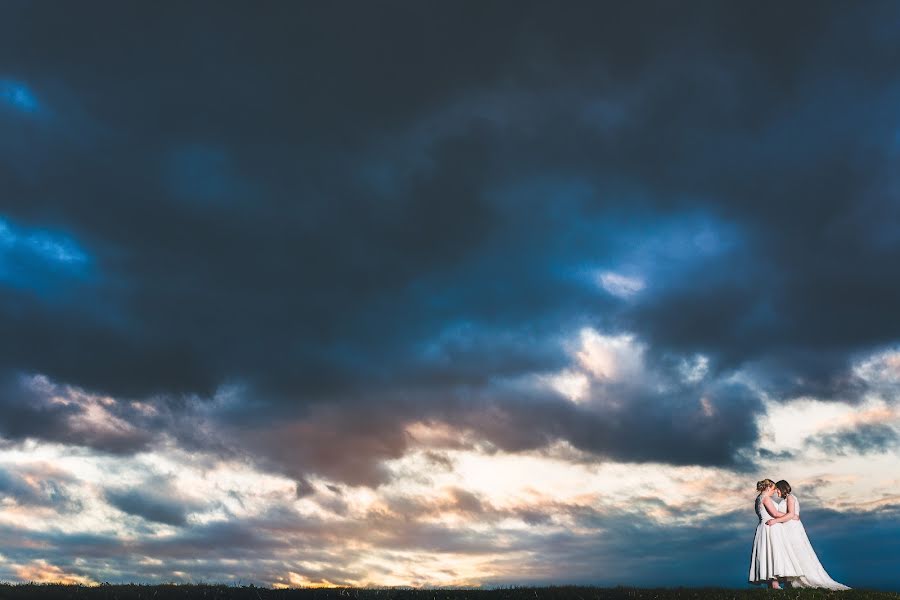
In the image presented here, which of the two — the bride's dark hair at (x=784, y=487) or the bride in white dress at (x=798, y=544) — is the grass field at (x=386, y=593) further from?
the bride's dark hair at (x=784, y=487)

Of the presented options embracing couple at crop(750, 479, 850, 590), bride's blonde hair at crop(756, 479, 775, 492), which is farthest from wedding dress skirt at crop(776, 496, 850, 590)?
bride's blonde hair at crop(756, 479, 775, 492)

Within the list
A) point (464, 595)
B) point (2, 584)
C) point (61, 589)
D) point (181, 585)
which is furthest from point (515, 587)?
point (2, 584)

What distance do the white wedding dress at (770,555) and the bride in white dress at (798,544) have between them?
14 cm

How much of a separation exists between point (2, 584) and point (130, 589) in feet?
20.5

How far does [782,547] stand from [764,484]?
114 inches

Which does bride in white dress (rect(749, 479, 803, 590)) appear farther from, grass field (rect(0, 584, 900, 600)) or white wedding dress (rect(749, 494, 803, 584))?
grass field (rect(0, 584, 900, 600))

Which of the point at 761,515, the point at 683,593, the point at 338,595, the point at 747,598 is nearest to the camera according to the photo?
the point at 747,598

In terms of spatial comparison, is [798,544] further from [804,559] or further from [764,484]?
[764,484]

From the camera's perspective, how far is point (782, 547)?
36.4 m

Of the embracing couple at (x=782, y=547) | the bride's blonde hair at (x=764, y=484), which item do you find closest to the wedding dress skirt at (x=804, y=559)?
the embracing couple at (x=782, y=547)

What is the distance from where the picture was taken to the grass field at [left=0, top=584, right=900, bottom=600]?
3244 centimetres

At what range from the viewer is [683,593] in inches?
1293

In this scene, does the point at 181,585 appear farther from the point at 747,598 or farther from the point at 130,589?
the point at 747,598

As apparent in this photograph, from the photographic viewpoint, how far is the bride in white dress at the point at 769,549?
Answer: 36031 mm
